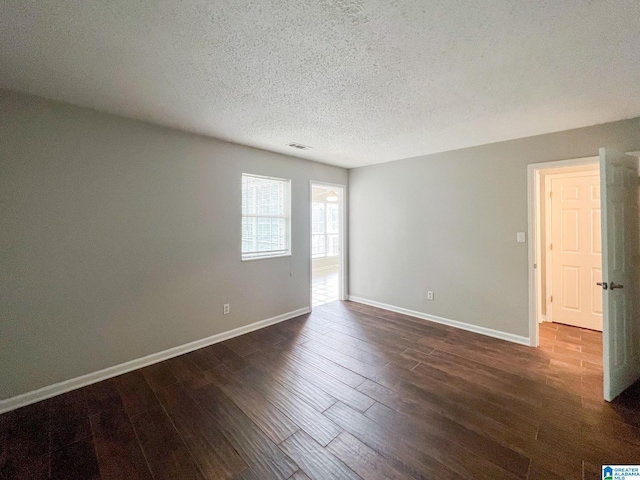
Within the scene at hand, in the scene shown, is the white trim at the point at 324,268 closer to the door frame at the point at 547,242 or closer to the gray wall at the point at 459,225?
the gray wall at the point at 459,225

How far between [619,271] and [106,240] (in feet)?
15.0

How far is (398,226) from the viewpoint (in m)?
4.35

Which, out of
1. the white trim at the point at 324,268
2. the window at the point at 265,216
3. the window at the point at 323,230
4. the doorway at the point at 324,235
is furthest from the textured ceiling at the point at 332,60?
the white trim at the point at 324,268

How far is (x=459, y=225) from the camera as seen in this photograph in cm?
369

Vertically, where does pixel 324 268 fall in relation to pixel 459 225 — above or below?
below

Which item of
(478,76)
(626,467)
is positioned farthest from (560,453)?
(478,76)

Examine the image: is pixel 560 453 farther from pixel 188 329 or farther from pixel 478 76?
pixel 188 329

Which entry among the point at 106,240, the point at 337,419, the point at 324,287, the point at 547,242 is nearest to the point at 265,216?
the point at 106,240

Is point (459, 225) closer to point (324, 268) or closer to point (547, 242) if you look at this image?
point (547, 242)

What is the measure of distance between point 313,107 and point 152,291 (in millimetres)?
2465

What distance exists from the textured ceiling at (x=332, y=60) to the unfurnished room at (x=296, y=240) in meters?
0.02

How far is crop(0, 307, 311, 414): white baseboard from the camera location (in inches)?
83.0

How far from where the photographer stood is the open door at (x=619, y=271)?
82.7 inches

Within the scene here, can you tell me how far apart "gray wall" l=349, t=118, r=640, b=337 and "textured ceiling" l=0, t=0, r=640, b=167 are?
1.34 feet
